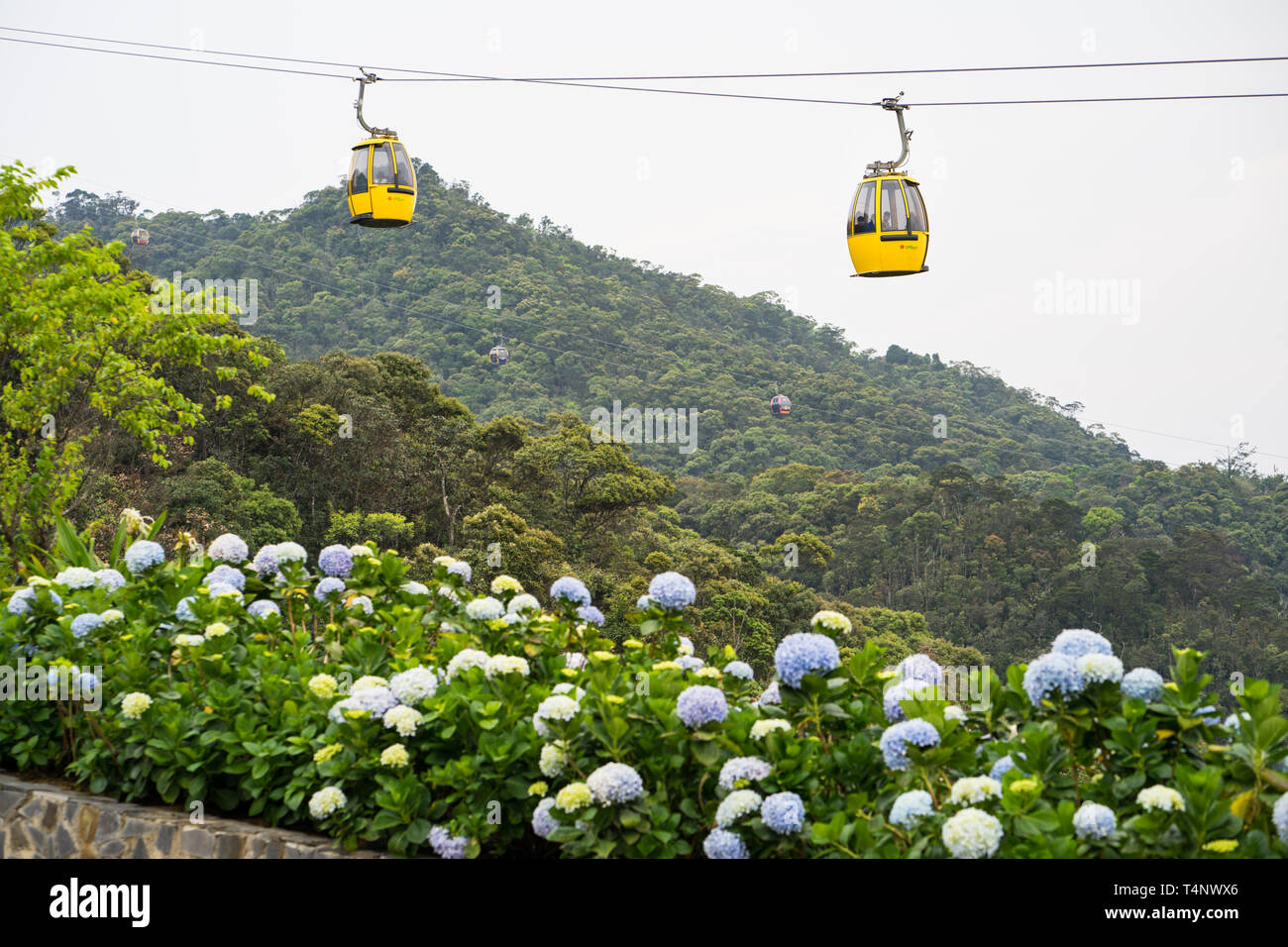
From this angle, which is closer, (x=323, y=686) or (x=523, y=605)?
(x=323, y=686)

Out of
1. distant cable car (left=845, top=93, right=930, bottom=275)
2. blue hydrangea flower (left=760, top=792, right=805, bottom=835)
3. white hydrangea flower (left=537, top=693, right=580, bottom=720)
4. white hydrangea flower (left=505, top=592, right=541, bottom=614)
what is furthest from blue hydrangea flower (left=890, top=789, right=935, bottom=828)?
distant cable car (left=845, top=93, right=930, bottom=275)

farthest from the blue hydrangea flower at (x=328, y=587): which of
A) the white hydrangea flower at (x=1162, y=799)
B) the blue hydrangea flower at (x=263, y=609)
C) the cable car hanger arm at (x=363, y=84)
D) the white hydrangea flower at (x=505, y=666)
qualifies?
the cable car hanger arm at (x=363, y=84)

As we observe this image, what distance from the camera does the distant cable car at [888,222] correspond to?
6535 millimetres

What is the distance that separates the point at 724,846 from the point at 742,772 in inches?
5.0

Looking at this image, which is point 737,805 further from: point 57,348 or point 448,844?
point 57,348

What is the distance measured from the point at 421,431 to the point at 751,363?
70.7ft

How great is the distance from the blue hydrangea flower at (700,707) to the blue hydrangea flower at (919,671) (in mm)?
395

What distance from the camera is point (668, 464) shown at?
28875 mm

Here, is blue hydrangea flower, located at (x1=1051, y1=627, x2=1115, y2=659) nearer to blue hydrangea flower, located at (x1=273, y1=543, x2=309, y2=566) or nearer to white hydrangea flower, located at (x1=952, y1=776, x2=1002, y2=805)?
white hydrangea flower, located at (x1=952, y1=776, x2=1002, y2=805)

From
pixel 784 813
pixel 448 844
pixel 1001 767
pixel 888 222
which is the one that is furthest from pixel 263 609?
pixel 888 222

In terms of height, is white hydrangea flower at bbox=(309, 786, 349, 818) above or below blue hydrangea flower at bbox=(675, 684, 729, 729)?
below

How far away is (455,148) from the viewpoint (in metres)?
41.9

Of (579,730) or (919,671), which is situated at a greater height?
(919,671)

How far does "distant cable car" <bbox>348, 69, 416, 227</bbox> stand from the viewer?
6.75m
